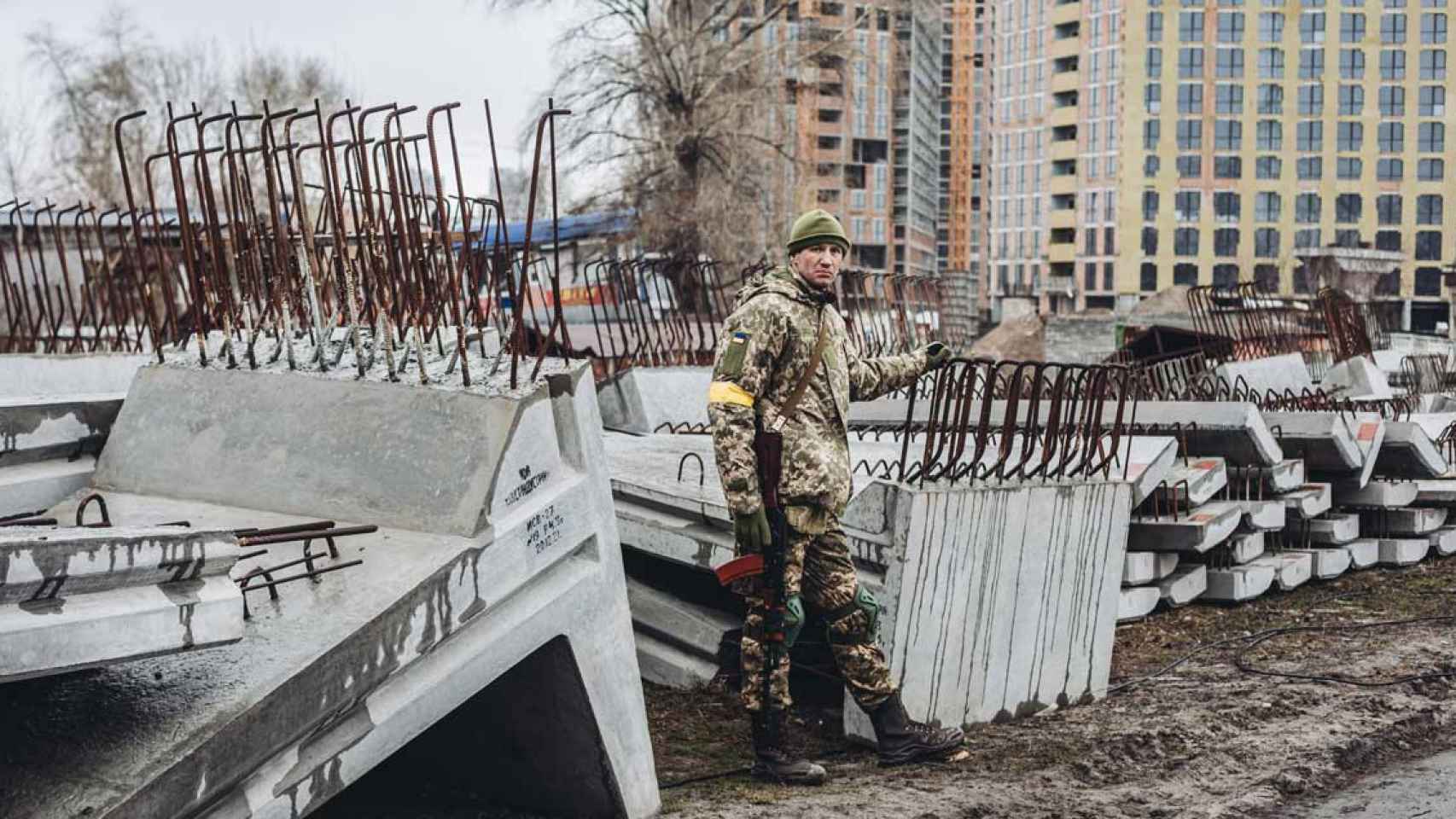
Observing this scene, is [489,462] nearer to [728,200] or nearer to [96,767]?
[96,767]

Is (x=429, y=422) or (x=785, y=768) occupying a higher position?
(x=429, y=422)

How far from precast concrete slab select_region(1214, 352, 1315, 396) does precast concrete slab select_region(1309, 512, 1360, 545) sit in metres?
2.67

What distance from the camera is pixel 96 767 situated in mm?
3172

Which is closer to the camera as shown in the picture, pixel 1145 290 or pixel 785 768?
pixel 785 768

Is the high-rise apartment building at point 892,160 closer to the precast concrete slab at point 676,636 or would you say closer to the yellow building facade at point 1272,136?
the yellow building facade at point 1272,136

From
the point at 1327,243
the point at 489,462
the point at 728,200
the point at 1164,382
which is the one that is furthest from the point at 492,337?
the point at 1327,243

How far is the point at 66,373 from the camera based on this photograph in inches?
268

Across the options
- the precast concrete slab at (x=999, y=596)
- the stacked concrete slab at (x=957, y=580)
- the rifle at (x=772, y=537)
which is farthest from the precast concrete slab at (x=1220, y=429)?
the rifle at (x=772, y=537)

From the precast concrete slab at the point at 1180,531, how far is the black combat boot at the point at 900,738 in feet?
9.40

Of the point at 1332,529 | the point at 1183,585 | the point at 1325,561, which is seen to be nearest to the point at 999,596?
the point at 1183,585

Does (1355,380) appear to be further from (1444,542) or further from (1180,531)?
(1180,531)

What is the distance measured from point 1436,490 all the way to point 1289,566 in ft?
6.22

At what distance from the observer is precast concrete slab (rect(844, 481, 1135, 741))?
5.32 m

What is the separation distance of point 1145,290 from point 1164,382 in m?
93.7
